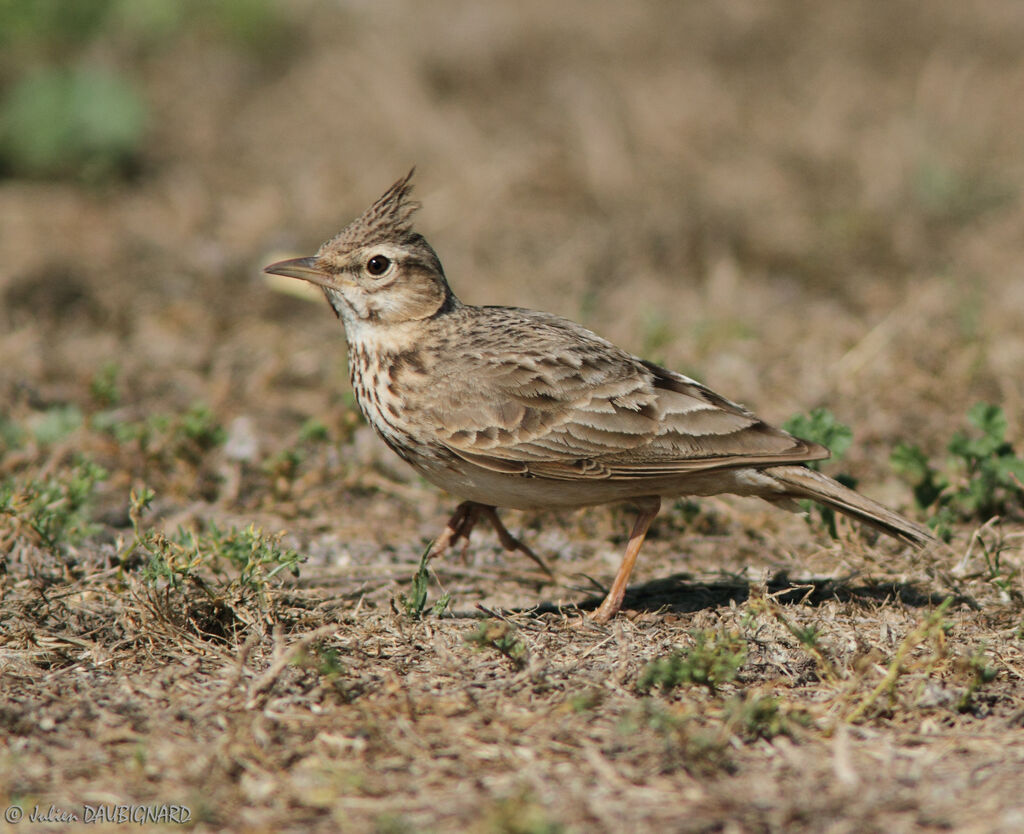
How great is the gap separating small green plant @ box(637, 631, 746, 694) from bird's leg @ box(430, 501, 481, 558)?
1.38 meters

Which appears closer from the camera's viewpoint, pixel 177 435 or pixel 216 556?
pixel 216 556

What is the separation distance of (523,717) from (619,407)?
1689mm

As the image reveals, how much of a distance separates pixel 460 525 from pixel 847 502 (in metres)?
1.71

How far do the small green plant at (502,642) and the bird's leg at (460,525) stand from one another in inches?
35.5

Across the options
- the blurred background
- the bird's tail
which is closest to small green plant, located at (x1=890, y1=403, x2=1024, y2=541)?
the bird's tail

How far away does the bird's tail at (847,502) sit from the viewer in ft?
17.1

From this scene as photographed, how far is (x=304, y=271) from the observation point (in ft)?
18.5

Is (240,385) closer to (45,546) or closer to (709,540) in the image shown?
(45,546)

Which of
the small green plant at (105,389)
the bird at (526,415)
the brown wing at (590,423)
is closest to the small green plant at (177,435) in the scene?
the small green plant at (105,389)

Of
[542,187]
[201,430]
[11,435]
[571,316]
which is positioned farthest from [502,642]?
[542,187]

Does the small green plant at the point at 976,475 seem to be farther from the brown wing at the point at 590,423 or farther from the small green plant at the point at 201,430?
the small green plant at the point at 201,430

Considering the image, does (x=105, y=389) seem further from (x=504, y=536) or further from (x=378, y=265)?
(x=504, y=536)

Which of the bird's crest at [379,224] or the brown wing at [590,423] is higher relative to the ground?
the bird's crest at [379,224]

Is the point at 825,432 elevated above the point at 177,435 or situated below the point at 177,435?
above
